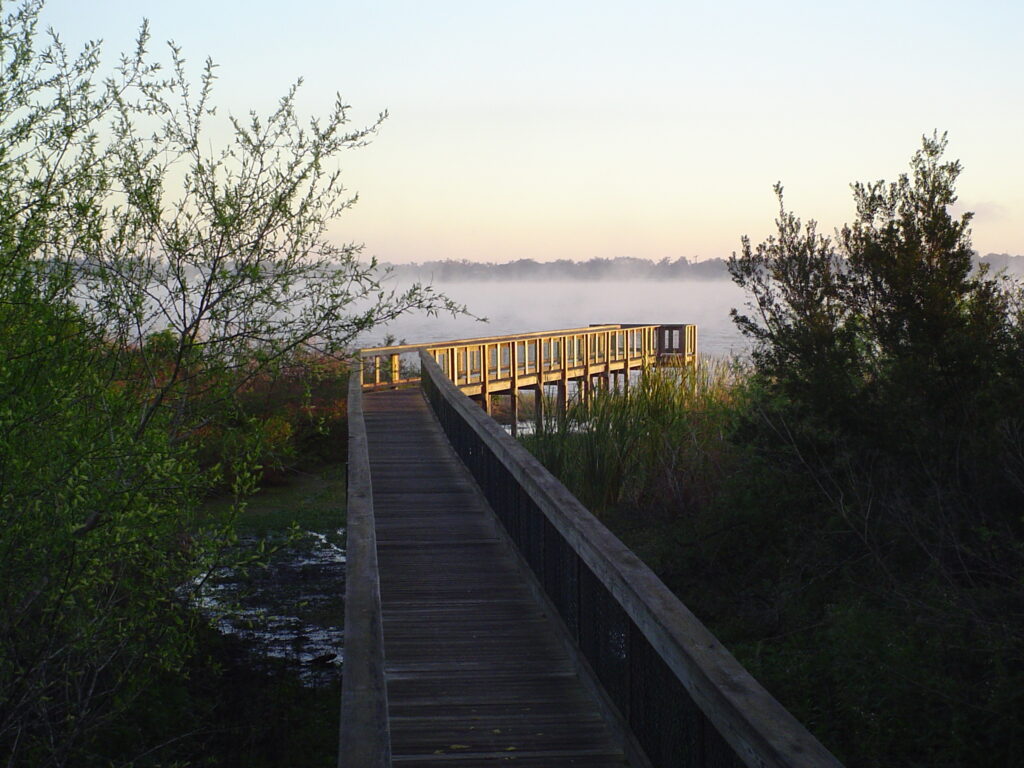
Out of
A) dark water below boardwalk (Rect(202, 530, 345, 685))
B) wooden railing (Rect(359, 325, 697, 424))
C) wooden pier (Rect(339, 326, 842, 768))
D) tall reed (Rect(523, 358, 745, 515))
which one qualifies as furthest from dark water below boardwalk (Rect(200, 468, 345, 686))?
wooden railing (Rect(359, 325, 697, 424))

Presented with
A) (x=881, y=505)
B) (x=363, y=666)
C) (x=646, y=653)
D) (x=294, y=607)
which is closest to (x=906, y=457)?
(x=881, y=505)

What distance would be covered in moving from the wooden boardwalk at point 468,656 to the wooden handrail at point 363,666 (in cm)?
67

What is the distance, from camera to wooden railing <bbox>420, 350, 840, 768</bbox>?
110 inches

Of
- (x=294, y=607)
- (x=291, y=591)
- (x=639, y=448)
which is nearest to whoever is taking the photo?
(x=294, y=607)

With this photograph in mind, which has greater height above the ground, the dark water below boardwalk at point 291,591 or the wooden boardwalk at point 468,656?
the wooden boardwalk at point 468,656

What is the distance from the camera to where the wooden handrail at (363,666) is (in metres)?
2.89

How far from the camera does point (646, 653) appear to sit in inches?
156

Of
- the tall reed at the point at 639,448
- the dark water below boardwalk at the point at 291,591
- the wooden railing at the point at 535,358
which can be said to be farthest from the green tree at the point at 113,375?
the wooden railing at the point at 535,358

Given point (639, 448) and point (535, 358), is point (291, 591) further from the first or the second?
point (535, 358)

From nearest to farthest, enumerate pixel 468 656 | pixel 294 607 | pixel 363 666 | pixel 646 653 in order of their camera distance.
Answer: pixel 363 666 < pixel 646 653 < pixel 468 656 < pixel 294 607

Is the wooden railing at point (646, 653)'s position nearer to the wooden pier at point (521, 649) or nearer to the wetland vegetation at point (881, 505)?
the wooden pier at point (521, 649)

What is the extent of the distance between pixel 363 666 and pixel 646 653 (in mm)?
1098

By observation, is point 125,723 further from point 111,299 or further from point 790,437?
point 790,437

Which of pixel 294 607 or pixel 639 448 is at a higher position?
pixel 639 448
